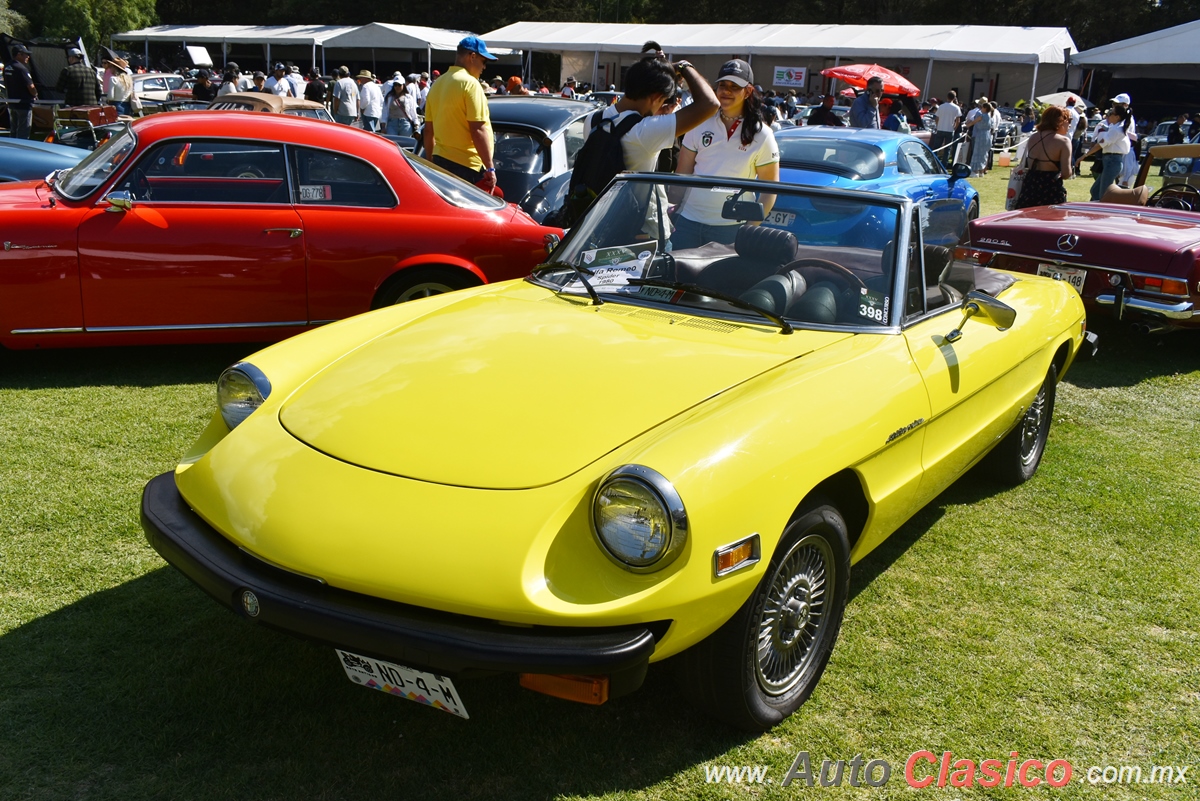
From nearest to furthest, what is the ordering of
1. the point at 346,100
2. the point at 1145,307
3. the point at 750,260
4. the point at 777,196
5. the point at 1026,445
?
the point at 750,260, the point at 777,196, the point at 1026,445, the point at 1145,307, the point at 346,100

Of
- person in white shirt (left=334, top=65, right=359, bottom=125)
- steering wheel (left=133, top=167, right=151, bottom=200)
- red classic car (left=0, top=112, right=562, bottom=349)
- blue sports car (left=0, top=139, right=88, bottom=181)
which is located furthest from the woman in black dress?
person in white shirt (left=334, top=65, right=359, bottom=125)

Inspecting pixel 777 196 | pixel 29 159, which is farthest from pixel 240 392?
pixel 29 159

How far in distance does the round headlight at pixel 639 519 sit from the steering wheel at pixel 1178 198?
1078cm

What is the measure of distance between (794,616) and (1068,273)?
17.7ft

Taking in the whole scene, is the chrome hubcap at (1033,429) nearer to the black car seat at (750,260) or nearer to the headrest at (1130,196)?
the black car seat at (750,260)

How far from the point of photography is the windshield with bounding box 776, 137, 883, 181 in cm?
931

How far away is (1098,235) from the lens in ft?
23.4

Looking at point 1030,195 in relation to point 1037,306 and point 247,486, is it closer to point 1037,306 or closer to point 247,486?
point 1037,306

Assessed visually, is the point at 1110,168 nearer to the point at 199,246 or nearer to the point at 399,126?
the point at 399,126

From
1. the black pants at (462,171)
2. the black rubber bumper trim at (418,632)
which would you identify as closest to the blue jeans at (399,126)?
the black pants at (462,171)

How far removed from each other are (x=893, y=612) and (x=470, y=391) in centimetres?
176

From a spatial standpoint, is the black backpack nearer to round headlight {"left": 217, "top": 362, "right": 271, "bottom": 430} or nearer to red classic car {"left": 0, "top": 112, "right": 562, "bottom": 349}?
red classic car {"left": 0, "top": 112, "right": 562, "bottom": 349}

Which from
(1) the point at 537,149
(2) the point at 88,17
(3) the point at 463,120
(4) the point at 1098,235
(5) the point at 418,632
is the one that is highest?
(2) the point at 88,17

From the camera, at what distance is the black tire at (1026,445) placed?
15.2ft
